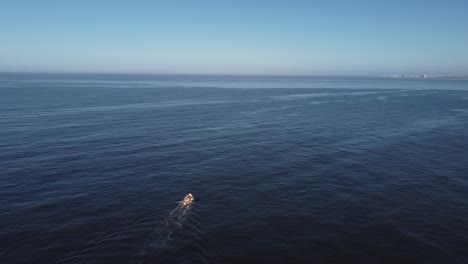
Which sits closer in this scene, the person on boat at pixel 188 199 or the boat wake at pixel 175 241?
the boat wake at pixel 175 241

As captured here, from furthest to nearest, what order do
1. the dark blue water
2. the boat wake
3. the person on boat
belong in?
1. the person on boat
2. the dark blue water
3. the boat wake

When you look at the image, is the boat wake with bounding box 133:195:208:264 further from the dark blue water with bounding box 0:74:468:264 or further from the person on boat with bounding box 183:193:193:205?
the person on boat with bounding box 183:193:193:205

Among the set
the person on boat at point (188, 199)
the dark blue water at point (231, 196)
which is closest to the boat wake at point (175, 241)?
the dark blue water at point (231, 196)

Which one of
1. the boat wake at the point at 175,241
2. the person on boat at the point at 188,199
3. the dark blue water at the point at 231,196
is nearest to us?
the boat wake at the point at 175,241

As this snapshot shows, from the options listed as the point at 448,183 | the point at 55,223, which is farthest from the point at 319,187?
the point at 55,223

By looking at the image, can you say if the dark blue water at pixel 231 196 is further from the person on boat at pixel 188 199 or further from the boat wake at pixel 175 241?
the person on boat at pixel 188 199

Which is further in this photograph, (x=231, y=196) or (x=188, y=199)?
(x=231, y=196)

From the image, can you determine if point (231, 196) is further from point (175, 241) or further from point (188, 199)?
point (175, 241)

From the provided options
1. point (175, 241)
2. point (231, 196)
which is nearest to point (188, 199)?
point (231, 196)

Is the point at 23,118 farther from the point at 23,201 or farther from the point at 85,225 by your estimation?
the point at 85,225

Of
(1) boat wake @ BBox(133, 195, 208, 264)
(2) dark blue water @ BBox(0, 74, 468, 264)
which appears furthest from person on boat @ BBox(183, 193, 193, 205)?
(1) boat wake @ BBox(133, 195, 208, 264)

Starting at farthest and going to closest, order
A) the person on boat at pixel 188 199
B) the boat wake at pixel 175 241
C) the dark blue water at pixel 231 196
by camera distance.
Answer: the person on boat at pixel 188 199, the dark blue water at pixel 231 196, the boat wake at pixel 175 241

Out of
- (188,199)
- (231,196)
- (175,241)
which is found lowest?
(175,241)

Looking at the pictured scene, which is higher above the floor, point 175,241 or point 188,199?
point 188,199
